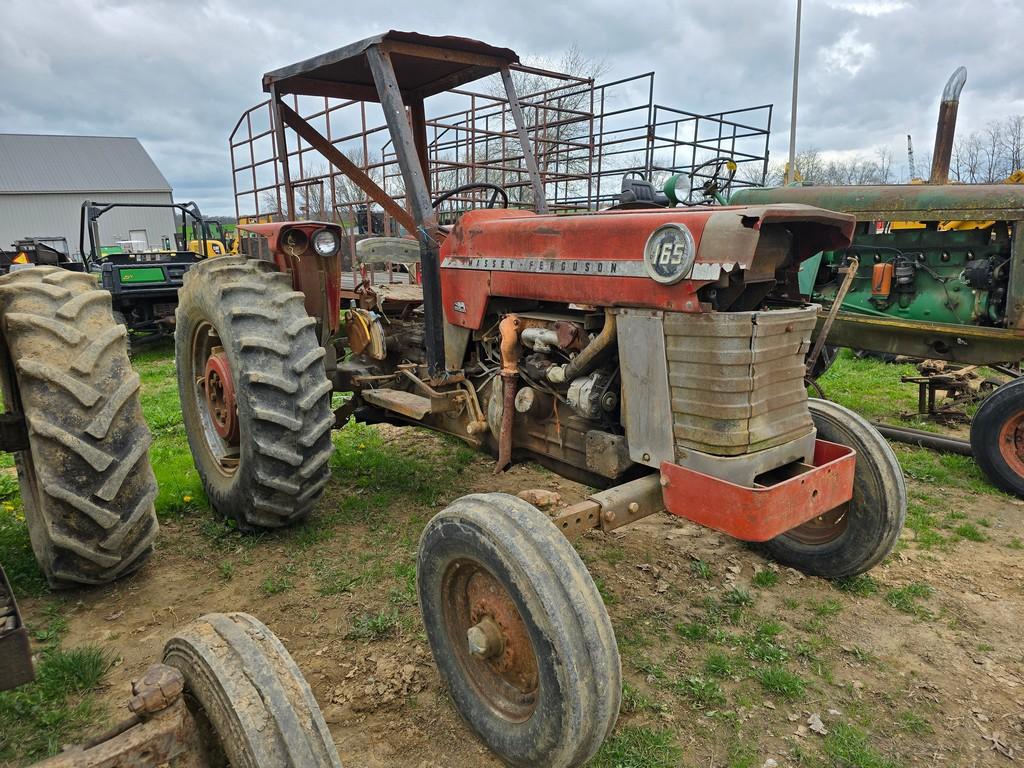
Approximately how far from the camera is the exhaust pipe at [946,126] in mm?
5375

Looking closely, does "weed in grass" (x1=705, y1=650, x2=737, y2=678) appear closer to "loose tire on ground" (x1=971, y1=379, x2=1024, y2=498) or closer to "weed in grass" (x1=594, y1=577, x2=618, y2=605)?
"weed in grass" (x1=594, y1=577, x2=618, y2=605)

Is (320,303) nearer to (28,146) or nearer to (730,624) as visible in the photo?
(730,624)

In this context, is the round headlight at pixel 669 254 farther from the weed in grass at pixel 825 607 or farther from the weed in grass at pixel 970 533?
the weed in grass at pixel 970 533

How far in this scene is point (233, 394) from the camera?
11.4 feet

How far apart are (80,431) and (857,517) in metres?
3.17

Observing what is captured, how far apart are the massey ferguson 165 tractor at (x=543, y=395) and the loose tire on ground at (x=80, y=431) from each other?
52 cm

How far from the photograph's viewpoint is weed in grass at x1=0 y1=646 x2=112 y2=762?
2203 millimetres

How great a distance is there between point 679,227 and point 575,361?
0.65m

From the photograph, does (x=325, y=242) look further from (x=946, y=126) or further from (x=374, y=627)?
(x=946, y=126)

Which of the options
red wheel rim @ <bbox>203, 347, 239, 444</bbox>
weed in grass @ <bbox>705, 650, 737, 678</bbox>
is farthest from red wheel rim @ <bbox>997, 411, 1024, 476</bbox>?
red wheel rim @ <bbox>203, 347, 239, 444</bbox>

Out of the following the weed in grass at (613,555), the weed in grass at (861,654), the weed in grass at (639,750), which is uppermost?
the weed in grass at (613,555)

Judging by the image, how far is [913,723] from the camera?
2373 mm

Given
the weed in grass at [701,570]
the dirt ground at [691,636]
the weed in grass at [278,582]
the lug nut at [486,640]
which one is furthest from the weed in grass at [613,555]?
the weed in grass at [278,582]

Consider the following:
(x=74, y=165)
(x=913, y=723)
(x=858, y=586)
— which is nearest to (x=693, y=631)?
(x=913, y=723)
